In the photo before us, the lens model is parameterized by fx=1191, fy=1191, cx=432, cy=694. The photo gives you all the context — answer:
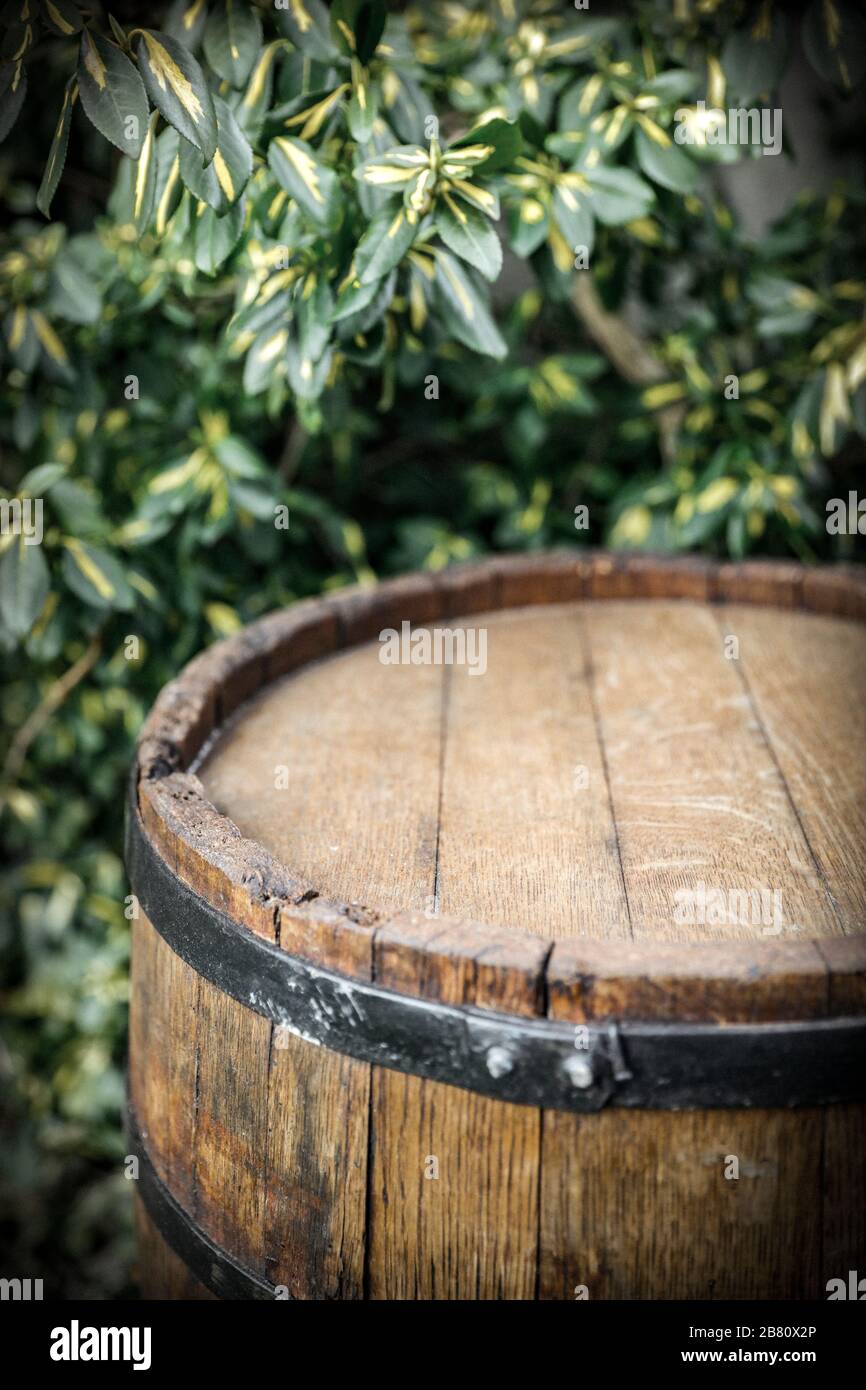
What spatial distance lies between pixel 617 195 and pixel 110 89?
2.21 feet

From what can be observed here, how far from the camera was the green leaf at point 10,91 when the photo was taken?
1211mm

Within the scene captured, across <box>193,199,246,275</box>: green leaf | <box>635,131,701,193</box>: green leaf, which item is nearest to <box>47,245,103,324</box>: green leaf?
<box>193,199,246,275</box>: green leaf

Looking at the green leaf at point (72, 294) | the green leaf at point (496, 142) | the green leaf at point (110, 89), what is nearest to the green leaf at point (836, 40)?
the green leaf at point (496, 142)

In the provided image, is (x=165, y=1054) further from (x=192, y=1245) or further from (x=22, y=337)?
(x=22, y=337)

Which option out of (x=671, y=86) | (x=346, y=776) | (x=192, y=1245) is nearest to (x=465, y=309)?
(x=671, y=86)

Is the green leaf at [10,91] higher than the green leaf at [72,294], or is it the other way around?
the green leaf at [72,294]

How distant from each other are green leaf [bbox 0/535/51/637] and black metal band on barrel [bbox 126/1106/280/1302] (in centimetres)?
71

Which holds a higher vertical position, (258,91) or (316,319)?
(258,91)

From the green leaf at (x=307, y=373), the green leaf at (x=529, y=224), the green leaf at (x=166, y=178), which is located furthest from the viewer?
the green leaf at (x=529, y=224)

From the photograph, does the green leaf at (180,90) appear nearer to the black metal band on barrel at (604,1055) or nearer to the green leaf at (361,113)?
the green leaf at (361,113)

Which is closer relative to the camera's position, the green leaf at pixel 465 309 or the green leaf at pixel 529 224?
the green leaf at pixel 465 309

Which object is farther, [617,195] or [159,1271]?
[617,195]

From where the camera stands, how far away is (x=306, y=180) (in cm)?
135

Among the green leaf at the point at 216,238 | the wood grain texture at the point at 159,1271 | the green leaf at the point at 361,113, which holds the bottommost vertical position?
the wood grain texture at the point at 159,1271
